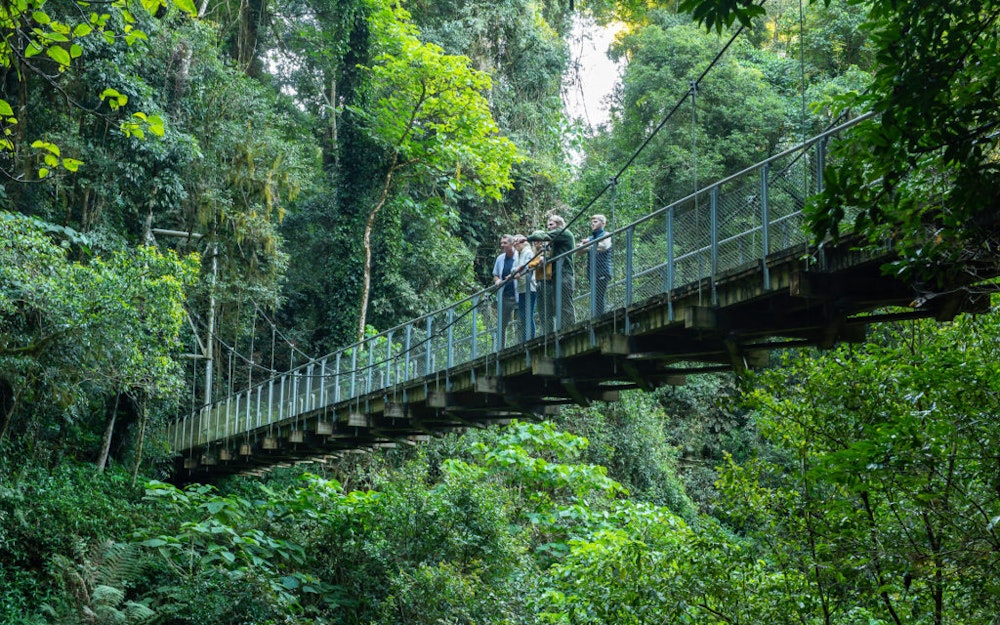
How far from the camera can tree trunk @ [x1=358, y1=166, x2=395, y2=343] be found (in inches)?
722

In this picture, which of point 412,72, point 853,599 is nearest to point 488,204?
point 412,72

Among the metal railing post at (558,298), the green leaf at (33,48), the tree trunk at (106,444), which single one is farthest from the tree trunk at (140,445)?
the green leaf at (33,48)

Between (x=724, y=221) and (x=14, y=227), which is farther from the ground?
(x=14, y=227)

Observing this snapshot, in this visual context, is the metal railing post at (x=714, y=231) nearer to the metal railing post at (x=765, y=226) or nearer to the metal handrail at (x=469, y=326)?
the metal handrail at (x=469, y=326)

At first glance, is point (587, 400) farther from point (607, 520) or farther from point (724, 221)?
point (607, 520)

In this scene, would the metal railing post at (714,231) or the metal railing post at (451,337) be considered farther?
the metal railing post at (451,337)

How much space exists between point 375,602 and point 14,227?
5217mm

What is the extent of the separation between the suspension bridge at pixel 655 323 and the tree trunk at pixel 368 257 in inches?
214

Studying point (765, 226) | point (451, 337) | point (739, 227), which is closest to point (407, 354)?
point (451, 337)

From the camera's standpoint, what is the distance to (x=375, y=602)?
32.9 feet

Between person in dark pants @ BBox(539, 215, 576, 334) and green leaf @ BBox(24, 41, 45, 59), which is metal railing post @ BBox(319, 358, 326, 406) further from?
green leaf @ BBox(24, 41, 45, 59)

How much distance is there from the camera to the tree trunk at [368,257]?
18328mm

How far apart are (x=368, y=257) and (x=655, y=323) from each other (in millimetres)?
11710

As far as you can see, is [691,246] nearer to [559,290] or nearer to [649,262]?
[649,262]
